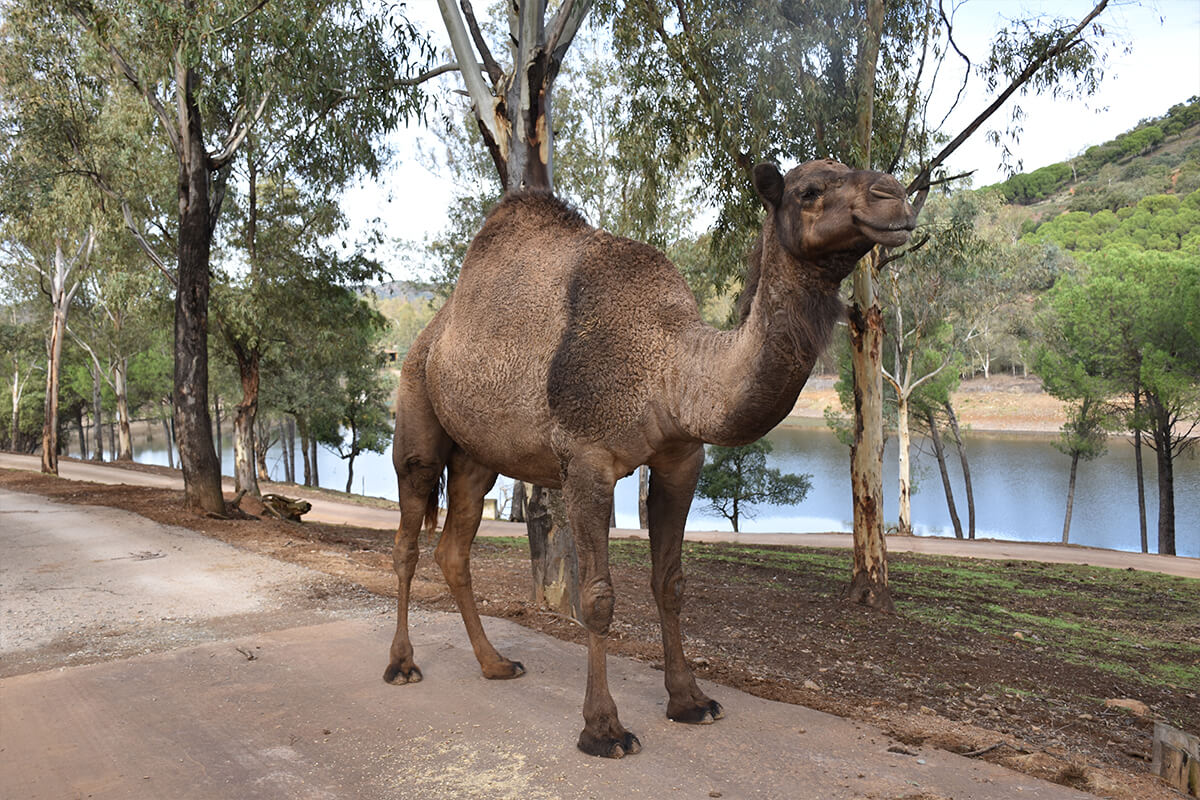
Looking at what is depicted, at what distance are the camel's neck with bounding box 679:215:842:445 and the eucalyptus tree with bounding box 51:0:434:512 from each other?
939 centimetres

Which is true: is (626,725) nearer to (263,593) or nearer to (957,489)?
(263,593)

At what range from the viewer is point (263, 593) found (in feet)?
26.3

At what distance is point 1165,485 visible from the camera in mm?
28141

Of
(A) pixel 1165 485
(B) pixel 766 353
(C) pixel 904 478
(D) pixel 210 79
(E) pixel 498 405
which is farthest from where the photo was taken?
(C) pixel 904 478

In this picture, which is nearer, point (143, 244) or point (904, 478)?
point (143, 244)

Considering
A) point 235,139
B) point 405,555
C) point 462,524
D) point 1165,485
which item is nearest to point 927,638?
point 462,524

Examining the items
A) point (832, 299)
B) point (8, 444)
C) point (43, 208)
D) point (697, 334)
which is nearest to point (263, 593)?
point (697, 334)

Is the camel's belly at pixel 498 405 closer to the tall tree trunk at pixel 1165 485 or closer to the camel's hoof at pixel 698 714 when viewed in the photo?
the camel's hoof at pixel 698 714

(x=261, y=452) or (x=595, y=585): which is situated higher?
(x=261, y=452)

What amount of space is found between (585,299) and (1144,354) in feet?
96.9

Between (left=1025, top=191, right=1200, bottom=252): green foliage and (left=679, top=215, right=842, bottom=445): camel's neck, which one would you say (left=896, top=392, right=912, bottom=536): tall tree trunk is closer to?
(left=679, top=215, right=842, bottom=445): camel's neck

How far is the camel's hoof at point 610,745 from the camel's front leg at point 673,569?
46 centimetres

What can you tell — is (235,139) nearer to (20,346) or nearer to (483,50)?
(483,50)

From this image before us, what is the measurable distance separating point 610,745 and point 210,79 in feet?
42.4
